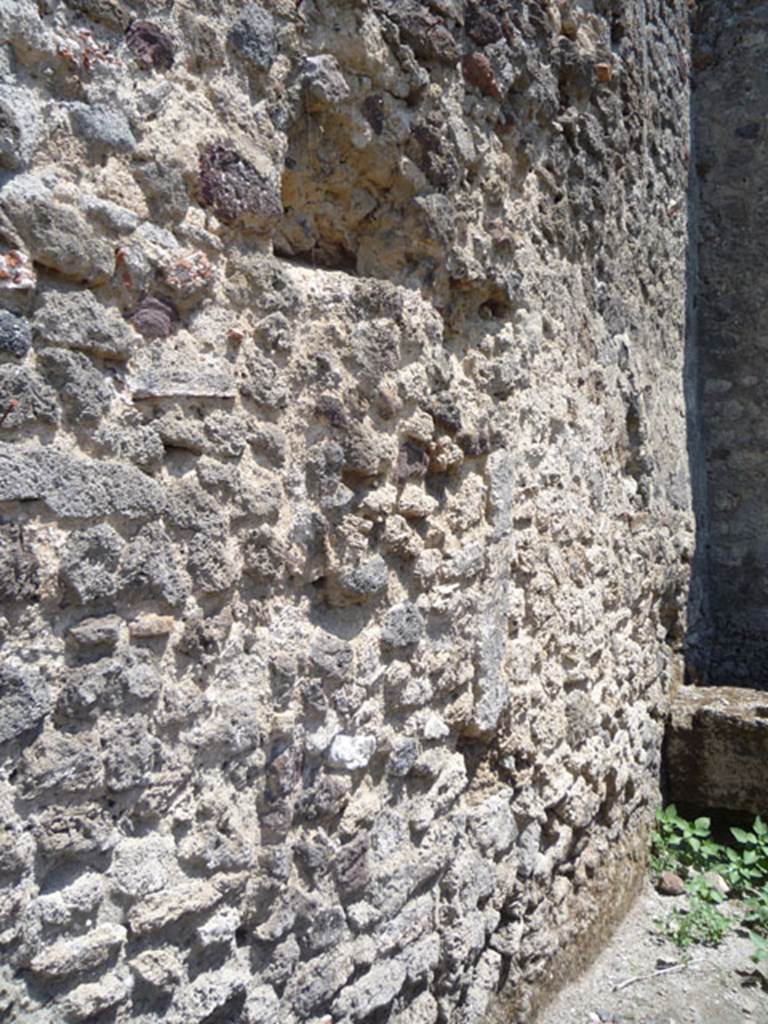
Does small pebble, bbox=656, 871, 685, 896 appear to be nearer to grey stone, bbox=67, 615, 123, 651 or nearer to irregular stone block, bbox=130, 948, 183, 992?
irregular stone block, bbox=130, 948, 183, 992

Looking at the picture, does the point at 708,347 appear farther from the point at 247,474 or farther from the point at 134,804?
the point at 134,804

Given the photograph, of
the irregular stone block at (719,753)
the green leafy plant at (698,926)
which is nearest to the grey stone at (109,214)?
the green leafy plant at (698,926)

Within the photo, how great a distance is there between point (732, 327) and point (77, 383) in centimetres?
443

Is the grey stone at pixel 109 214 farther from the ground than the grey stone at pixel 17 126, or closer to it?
closer to it

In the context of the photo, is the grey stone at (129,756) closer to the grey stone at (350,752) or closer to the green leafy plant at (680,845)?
the grey stone at (350,752)

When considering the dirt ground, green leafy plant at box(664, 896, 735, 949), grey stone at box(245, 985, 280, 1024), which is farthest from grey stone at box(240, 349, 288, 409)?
green leafy plant at box(664, 896, 735, 949)

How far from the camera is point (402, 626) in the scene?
2.02 meters

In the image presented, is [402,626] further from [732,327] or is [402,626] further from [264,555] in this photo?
[732,327]

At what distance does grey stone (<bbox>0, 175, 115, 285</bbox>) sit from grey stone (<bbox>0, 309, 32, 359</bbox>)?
0.10 meters

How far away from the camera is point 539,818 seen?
8.53 ft

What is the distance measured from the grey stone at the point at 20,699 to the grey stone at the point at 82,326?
0.46m

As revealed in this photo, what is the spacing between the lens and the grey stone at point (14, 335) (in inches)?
49.1

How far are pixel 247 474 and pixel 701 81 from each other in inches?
179

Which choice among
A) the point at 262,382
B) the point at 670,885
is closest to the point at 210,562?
the point at 262,382
